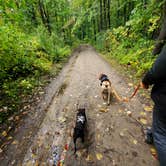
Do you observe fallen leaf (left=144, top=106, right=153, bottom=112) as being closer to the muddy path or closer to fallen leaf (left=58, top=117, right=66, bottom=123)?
the muddy path

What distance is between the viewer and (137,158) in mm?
2467

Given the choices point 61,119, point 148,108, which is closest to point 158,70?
point 148,108

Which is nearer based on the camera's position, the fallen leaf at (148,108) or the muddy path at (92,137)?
the muddy path at (92,137)

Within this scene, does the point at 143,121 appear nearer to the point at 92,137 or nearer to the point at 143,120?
the point at 143,120

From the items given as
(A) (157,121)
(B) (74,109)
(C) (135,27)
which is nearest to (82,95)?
(B) (74,109)

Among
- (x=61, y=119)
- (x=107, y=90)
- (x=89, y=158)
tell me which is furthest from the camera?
(x=107, y=90)

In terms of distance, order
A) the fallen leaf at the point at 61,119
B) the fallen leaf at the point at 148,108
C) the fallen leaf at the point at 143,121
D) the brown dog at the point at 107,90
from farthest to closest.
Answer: the brown dog at the point at 107,90 → the fallen leaf at the point at 148,108 → the fallen leaf at the point at 61,119 → the fallen leaf at the point at 143,121

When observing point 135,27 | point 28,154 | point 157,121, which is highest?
point 135,27

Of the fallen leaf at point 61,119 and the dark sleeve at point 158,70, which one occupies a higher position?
the dark sleeve at point 158,70

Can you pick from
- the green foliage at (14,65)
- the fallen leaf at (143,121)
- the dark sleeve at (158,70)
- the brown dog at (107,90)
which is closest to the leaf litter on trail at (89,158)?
the fallen leaf at (143,121)

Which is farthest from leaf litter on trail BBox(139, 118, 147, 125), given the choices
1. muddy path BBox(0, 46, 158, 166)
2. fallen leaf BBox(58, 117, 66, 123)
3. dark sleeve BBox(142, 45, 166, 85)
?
fallen leaf BBox(58, 117, 66, 123)

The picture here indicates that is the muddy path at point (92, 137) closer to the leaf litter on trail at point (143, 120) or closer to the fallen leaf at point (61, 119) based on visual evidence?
the fallen leaf at point (61, 119)

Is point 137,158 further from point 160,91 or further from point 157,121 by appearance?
point 160,91

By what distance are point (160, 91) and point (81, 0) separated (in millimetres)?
20869
